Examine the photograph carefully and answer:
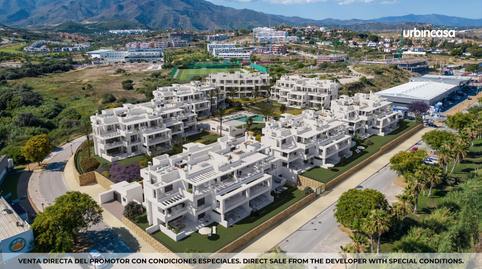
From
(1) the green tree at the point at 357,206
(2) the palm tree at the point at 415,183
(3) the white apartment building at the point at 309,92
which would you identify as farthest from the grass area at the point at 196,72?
(1) the green tree at the point at 357,206

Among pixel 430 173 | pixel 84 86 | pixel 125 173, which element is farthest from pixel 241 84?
pixel 84 86

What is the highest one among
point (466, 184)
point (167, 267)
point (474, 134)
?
point (474, 134)

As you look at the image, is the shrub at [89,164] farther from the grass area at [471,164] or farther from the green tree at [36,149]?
the grass area at [471,164]

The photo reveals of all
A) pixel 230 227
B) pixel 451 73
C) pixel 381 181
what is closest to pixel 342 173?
pixel 381 181

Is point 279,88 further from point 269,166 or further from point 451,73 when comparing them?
point 451,73

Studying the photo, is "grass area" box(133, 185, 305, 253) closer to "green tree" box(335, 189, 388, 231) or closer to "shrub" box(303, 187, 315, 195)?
"shrub" box(303, 187, 315, 195)

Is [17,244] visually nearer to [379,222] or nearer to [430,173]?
[379,222]

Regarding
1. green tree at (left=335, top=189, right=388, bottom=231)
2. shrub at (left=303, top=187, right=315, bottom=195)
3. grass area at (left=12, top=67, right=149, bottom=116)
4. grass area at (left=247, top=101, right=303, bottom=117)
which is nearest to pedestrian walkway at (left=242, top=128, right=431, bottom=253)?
shrub at (left=303, top=187, right=315, bottom=195)
